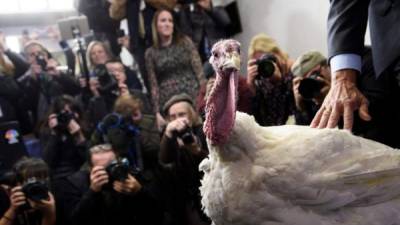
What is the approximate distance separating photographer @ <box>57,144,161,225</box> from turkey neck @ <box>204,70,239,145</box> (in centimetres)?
94

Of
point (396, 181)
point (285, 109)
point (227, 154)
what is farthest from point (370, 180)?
point (285, 109)

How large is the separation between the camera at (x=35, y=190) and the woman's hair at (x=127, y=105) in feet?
1.68

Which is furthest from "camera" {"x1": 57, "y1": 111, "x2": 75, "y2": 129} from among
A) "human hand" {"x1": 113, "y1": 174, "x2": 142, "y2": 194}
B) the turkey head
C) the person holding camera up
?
the turkey head

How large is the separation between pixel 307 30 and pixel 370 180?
190 cm

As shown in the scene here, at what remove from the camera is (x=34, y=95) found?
223cm

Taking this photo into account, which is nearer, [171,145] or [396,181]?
[396,181]

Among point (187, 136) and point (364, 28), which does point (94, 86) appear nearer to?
point (187, 136)

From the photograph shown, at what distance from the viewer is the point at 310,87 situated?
157 cm

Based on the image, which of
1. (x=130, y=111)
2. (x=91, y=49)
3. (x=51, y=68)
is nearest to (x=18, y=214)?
(x=130, y=111)

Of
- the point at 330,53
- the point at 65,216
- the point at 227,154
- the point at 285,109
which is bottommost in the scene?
the point at 65,216

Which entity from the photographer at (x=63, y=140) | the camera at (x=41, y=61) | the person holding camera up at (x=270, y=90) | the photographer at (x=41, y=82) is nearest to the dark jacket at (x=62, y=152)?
the photographer at (x=63, y=140)

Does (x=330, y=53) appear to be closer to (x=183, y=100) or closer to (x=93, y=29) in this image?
(x=183, y=100)

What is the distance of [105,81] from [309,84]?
1177 millimetres

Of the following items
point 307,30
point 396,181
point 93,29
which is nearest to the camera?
point 396,181
